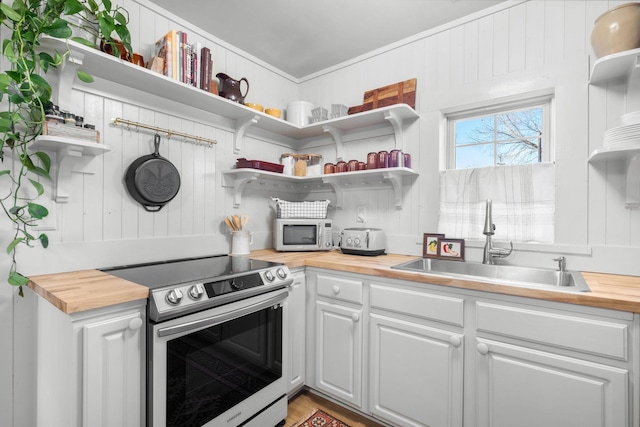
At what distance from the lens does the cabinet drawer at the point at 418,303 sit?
1.45 m

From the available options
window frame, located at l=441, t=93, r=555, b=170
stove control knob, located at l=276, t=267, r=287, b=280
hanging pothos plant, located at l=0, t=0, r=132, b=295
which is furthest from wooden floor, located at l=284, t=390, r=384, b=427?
window frame, located at l=441, t=93, r=555, b=170

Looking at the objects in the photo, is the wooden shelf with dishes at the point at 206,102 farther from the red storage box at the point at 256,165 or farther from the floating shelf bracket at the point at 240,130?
the red storage box at the point at 256,165

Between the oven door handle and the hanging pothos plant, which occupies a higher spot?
the hanging pothos plant

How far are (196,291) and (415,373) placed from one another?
116cm

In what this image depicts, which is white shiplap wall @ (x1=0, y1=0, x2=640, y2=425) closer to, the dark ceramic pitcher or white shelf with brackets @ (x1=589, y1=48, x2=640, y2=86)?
white shelf with brackets @ (x1=589, y1=48, x2=640, y2=86)

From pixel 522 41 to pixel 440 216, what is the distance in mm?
1159

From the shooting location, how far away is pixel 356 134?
100.0 inches

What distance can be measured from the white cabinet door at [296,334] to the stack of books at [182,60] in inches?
53.2

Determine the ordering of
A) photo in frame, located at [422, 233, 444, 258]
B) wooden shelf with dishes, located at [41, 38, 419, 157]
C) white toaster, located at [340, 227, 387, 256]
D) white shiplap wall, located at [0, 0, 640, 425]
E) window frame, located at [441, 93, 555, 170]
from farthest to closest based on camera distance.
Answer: white toaster, located at [340, 227, 387, 256]
photo in frame, located at [422, 233, 444, 258]
window frame, located at [441, 93, 555, 170]
white shiplap wall, located at [0, 0, 640, 425]
wooden shelf with dishes, located at [41, 38, 419, 157]

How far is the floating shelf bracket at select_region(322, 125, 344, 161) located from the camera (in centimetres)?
249

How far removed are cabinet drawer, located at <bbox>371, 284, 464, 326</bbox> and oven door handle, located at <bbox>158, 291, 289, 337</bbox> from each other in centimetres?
54

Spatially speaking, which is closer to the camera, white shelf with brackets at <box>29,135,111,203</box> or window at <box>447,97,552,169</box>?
white shelf with brackets at <box>29,135,111,203</box>

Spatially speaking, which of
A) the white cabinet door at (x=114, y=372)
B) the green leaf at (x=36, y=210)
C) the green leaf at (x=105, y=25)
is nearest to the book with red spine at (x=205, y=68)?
the green leaf at (x=105, y=25)

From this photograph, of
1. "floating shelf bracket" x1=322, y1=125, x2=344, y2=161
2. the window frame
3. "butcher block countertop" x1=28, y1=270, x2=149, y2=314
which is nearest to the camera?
"butcher block countertop" x1=28, y1=270, x2=149, y2=314
